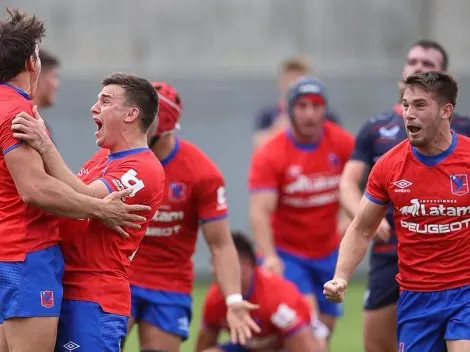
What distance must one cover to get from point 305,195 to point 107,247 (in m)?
4.46

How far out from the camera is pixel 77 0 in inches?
645

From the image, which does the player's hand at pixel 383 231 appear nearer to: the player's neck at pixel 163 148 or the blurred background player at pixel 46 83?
the player's neck at pixel 163 148

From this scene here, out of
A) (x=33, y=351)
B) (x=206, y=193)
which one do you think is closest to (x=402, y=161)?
(x=206, y=193)

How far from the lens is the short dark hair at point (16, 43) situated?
18.5ft

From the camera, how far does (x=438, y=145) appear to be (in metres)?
6.22

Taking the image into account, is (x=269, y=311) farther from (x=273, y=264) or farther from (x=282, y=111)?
(x=282, y=111)

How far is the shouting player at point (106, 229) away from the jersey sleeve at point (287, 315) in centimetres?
277

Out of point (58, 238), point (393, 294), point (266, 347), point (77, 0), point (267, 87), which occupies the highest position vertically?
point (77, 0)

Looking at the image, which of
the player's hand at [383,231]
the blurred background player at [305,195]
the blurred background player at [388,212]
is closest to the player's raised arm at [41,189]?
the player's hand at [383,231]

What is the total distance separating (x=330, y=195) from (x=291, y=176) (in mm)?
394

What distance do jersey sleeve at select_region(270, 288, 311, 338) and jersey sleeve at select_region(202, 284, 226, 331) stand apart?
1.31 feet

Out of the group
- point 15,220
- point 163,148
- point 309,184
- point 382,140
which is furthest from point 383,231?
point 309,184

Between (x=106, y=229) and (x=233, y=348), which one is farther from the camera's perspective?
(x=233, y=348)

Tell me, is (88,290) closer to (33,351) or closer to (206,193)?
(33,351)
